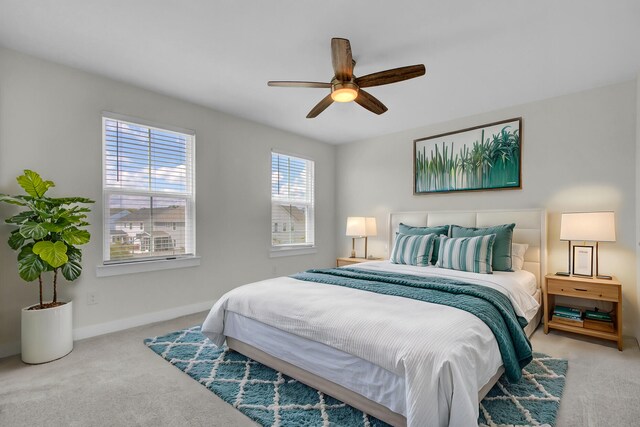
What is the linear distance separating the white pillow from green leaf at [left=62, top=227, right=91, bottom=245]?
401 cm

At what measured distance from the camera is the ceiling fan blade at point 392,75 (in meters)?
2.30

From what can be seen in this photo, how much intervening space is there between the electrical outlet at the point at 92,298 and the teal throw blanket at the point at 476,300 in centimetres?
204

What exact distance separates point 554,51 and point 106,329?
15.4 feet

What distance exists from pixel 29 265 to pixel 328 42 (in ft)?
9.24

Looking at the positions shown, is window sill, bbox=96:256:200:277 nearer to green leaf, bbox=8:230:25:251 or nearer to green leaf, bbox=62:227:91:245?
green leaf, bbox=62:227:91:245

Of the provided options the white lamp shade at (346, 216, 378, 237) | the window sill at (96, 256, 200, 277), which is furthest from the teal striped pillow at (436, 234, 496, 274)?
the window sill at (96, 256, 200, 277)

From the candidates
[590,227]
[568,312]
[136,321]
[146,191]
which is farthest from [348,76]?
[136,321]

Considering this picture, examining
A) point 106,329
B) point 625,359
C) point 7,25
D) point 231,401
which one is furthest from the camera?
point 106,329

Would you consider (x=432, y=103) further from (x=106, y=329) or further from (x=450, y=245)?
(x=106, y=329)

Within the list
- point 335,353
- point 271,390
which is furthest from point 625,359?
point 271,390

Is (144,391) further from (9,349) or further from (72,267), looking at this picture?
(9,349)

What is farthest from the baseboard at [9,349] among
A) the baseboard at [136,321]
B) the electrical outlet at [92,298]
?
the electrical outlet at [92,298]

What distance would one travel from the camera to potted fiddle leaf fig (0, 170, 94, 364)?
2.40 m

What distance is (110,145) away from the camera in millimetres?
3197
